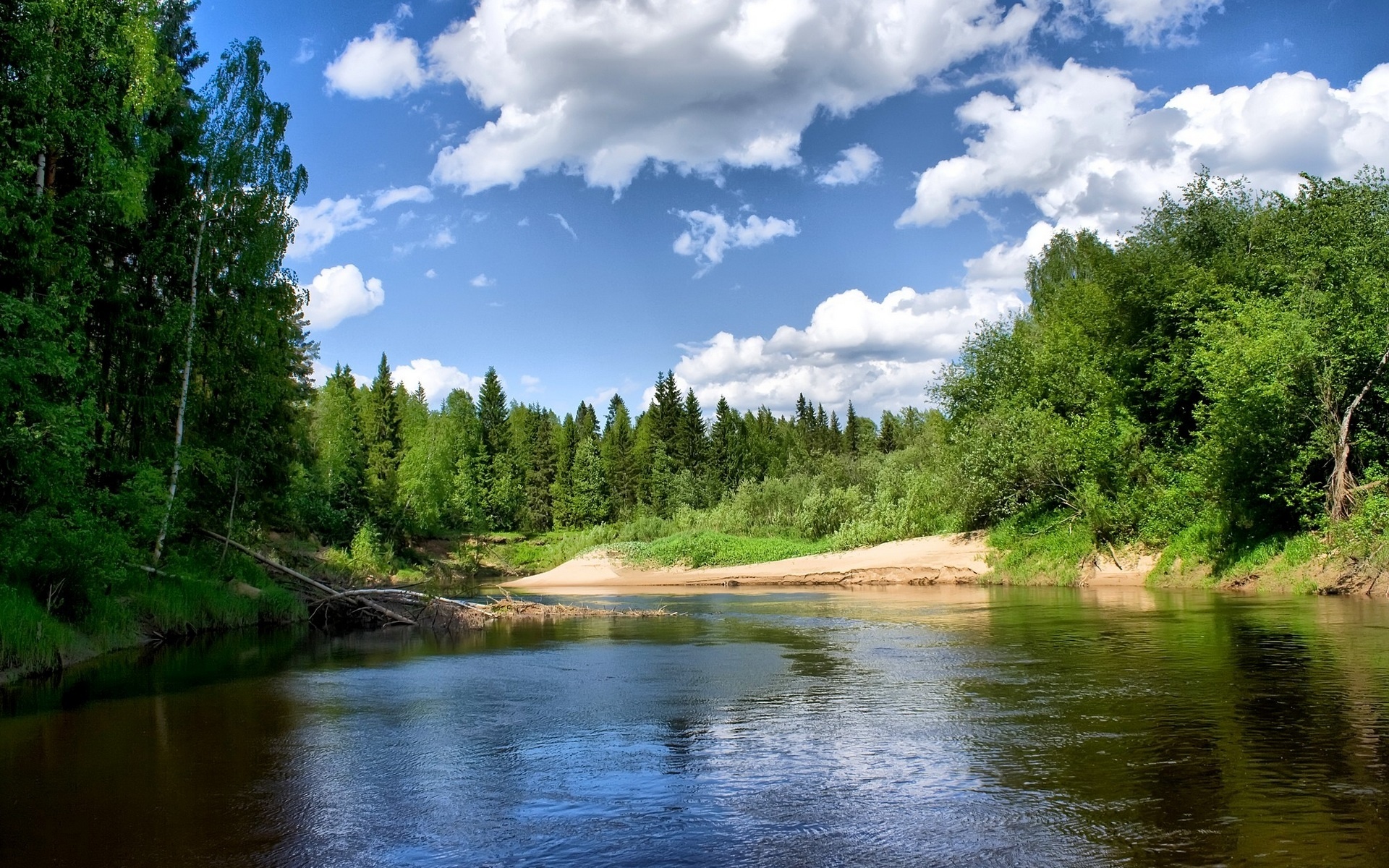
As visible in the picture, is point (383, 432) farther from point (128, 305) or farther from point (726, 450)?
point (128, 305)

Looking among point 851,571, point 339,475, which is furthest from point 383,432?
point 851,571

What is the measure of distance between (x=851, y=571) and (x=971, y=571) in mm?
6538

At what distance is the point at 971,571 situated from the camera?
42.0 meters

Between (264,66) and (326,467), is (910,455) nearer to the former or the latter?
(326,467)

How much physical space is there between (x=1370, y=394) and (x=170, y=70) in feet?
113

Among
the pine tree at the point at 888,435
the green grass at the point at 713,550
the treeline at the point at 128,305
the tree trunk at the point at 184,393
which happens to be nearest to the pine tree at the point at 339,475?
the green grass at the point at 713,550

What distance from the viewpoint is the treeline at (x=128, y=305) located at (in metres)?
15.7

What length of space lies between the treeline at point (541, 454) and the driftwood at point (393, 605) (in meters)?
32.3

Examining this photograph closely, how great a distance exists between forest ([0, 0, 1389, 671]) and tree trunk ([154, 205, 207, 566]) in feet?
0.48

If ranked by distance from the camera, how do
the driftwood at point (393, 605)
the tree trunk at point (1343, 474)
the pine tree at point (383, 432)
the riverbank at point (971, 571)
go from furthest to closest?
1. the pine tree at point (383, 432)
2. the riverbank at point (971, 571)
3. the driftwood at point (393, 605)
4. the tree trunk at point (1343, 474)

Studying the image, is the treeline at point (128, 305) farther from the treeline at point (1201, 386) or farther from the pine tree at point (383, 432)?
the pine tree at point (383, 432)

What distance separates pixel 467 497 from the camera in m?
81.8

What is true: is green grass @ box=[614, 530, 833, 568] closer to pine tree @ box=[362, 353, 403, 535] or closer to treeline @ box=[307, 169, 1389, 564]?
treeline @ box=[307, 169, 1389, 564]

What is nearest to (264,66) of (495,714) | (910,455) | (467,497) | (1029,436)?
(495,714)
